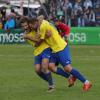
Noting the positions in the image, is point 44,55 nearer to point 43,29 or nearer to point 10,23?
point 43,29

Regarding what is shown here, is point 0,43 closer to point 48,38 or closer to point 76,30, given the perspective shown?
point 76,30

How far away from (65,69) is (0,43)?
→ 1802 centimetres

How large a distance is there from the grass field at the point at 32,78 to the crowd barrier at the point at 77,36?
10.5ft

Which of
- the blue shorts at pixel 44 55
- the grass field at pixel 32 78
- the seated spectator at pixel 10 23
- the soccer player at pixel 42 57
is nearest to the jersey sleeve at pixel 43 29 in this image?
the soccer player at pixel 42 57

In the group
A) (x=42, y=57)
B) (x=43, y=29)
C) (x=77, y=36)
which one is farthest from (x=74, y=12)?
(x=43, y=29)

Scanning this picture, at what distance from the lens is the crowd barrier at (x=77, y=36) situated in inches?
1216

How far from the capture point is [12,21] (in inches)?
1228

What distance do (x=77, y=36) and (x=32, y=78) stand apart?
14.7 meters

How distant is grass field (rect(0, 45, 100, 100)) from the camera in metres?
12.6

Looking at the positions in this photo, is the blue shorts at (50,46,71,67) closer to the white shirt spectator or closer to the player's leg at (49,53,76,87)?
the player's leg at (49,53,76,87)

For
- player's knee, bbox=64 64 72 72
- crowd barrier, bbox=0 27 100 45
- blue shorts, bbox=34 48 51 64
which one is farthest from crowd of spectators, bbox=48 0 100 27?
player's knee, bbox=64 64 72 72

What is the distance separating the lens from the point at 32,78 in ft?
53.7

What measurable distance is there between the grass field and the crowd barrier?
10.5 feet

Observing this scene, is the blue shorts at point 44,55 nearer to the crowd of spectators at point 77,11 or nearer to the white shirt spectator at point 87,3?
the crowd of spectators at point 77,11
